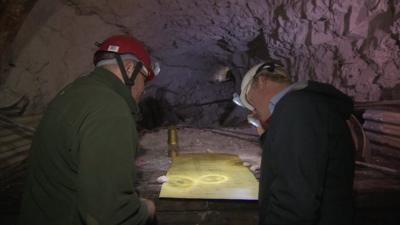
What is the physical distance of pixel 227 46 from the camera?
9.43 metres

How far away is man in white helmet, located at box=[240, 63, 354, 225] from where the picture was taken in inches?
68.2

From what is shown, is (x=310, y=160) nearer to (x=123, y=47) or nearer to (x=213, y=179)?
(x=123, y=47)

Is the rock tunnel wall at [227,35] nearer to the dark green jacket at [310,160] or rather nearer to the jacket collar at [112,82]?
the dark green jacket at [310,160]

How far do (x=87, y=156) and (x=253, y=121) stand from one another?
4.70 feet

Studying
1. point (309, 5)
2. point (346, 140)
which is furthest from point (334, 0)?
point (346, 140)

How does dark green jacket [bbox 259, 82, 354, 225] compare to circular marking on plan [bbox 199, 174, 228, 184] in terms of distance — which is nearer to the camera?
dark green jacket [bbox 259, 82, 354, 225]

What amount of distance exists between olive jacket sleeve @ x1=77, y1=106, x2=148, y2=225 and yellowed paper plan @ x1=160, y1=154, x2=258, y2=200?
1.35m

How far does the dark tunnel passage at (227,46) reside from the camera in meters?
3.49

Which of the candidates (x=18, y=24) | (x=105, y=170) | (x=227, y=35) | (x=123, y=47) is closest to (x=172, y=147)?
(x=18, y=24)

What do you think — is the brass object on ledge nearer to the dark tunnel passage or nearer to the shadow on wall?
the dark tunnel passage

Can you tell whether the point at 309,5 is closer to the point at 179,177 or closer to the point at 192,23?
the point at 192,23

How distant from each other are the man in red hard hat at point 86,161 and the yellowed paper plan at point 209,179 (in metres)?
1.19

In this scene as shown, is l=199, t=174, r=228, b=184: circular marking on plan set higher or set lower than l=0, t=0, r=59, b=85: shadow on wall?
lower

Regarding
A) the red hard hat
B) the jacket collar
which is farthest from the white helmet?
the jacket collar
